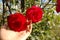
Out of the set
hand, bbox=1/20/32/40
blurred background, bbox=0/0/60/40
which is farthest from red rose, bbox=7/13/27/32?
blurred background, bbox=0/0/60/40

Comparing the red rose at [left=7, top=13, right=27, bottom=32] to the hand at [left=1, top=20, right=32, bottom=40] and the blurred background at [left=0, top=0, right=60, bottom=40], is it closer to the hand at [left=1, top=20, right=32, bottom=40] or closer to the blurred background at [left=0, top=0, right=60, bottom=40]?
the hand at [left=1, top=20, right=32, bottom=40]

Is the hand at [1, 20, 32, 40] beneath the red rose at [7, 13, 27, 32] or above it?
beneath

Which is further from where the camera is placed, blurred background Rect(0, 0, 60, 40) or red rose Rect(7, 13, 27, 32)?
blurred background Rect(0, 0, 60, 40)

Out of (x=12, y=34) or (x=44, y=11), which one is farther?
(x=44, y=11)

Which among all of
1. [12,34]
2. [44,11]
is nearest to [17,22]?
[12,34]

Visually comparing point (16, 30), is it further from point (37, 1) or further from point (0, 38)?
point (37, 1)

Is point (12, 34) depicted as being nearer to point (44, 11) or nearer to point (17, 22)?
point (17, 22)

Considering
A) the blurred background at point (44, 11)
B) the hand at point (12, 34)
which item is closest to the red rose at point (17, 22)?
the hand at point (12, 34)

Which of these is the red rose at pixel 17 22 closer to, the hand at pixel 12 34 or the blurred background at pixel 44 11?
the hand at pixel 12 34
